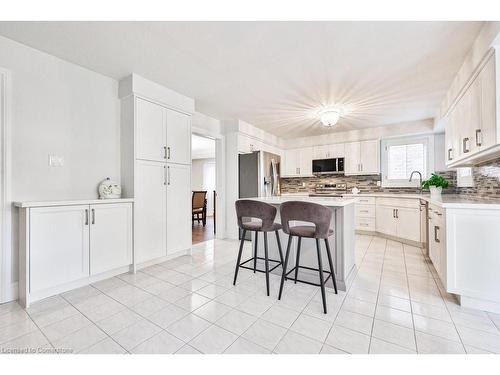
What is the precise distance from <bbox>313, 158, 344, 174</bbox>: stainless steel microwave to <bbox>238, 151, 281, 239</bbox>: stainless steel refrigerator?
1.54 m

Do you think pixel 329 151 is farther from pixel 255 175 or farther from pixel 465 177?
pixel 465 177

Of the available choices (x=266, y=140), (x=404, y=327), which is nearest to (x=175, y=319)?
(x=404, y=327)

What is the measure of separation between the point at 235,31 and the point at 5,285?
303cm

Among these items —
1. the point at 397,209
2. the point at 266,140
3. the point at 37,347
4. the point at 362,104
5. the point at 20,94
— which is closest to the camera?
the point at 37,347

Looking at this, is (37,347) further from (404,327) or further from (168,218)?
(404,327)

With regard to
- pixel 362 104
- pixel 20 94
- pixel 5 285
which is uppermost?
pixel 362 104

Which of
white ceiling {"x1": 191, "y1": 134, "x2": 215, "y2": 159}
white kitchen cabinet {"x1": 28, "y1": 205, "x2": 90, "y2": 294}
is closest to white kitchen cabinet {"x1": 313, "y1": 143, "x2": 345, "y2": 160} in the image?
white ceiling {"x1": 191, "y1": 134, "x2": 215, "y2": 159}

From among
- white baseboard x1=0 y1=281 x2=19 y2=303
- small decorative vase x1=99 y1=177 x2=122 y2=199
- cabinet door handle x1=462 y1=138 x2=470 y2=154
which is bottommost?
white baseboard x1=0 y1=281 x2=19 y2=303

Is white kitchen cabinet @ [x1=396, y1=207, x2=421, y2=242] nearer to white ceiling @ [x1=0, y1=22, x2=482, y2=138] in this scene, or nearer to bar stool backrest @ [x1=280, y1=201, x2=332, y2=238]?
white ceiling @ [x1=0, y1=22, x2=482, y2=138]

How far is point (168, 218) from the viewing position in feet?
10.4

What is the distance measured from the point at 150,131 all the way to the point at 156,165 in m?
0.44

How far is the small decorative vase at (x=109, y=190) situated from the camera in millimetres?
2629

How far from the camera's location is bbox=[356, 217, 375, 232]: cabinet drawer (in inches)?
188

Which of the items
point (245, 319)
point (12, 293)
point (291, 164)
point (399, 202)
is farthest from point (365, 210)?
point (12, 293)
